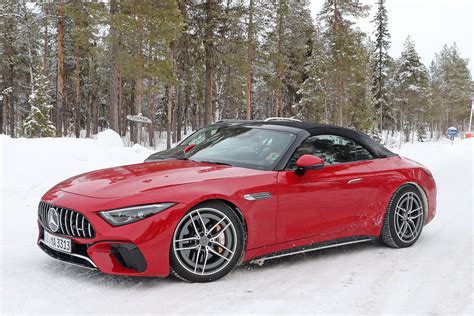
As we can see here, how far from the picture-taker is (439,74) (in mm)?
86375

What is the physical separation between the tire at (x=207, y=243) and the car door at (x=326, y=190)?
0.51 meters

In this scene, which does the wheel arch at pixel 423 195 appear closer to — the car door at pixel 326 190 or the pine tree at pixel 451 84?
the car door at pixel 326 190

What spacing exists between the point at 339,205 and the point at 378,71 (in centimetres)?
5612

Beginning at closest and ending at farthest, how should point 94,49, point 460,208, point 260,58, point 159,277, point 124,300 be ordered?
point 124,300
point 159,277
point 460,208
point 94,49
point 260,58

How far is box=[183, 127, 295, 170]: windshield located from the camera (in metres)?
4.81

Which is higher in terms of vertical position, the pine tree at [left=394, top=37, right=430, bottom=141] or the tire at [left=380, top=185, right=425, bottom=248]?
the pine tree at [left=394, top=37, right=430, bottom=141]

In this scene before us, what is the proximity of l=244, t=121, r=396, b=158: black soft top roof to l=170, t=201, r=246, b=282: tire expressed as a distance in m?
1.52

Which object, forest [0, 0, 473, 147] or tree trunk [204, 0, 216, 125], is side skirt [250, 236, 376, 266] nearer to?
forest [0, 0, 473, 147]

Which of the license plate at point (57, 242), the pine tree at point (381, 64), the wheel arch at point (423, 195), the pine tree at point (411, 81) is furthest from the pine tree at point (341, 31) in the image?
the license plate at point (57, 242)

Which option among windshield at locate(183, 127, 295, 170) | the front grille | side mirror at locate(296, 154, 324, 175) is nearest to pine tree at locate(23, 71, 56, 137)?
windshield at locate(183, 127, 295, 170)

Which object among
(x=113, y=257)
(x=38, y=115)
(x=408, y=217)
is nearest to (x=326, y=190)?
(x=408, y=217)

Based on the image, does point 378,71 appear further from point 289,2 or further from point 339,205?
point 339,205

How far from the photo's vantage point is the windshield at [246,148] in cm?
481

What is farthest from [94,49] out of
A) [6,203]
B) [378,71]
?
[378,71]
